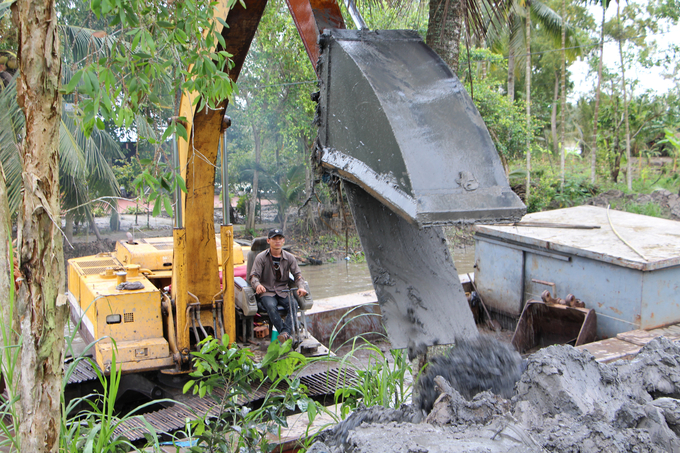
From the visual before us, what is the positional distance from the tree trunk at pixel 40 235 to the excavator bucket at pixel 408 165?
119 cm

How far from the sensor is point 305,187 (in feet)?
56.8

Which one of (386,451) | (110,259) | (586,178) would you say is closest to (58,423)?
(386,451)

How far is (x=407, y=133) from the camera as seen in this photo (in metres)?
2.19

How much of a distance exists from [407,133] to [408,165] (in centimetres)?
17

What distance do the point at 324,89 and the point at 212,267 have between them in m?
2.98

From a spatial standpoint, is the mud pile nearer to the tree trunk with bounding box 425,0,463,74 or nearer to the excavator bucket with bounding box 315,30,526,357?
the excavator bucket with bounding box 315,30,526,357

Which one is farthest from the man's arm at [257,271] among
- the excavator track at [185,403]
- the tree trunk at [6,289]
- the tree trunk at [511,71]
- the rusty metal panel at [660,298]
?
the tree trunk at [511,71]

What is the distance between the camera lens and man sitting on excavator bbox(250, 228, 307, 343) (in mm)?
5852

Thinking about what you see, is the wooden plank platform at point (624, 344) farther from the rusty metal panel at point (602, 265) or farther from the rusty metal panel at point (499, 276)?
the rusty metal panel at point (499, 276)

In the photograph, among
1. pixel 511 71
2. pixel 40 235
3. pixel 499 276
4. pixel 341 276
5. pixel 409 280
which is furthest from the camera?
pixel 511 71

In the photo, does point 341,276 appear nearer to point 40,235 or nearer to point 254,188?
point 254,188

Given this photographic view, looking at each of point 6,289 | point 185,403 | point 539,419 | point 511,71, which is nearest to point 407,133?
point 539,419

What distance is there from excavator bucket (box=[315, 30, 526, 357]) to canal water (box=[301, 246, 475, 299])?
1027 centimetres

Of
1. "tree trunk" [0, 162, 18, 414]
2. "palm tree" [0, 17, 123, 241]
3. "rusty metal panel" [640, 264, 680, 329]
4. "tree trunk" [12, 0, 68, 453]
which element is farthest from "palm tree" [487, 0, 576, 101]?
"tree trunk" [0, 162, 18, 414]
